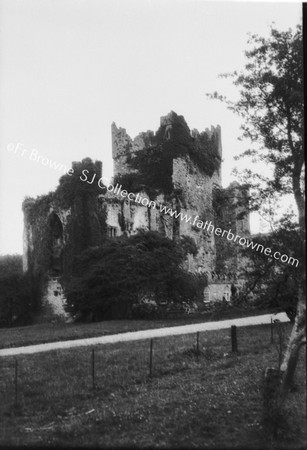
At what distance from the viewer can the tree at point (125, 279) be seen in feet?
89.5

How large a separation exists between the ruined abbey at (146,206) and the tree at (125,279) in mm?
3605

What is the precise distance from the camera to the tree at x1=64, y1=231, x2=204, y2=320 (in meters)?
27.3

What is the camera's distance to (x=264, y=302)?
14.7 metres

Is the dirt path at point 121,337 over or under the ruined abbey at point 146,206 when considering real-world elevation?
under

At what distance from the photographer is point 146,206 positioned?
116 feet

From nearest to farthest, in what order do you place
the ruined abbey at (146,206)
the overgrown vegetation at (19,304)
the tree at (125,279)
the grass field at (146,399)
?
1. the grass field at (146,399)
2. the tree at (125,279)
3. the ruined abbey at (146,206)
4. the overgrown vegetation at (19,304)

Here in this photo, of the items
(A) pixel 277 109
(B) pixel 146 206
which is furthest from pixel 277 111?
(B) pixel 146 206

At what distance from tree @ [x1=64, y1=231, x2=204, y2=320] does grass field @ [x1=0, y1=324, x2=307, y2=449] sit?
10929mm

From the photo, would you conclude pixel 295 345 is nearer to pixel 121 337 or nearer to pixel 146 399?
pixel 146 399

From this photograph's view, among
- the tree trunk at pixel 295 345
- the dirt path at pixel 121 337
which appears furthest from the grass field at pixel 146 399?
the dirt path at pixel 121 337

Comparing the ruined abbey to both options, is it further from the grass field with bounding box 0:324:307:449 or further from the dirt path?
the grass field with bounding box 0:324:307:449

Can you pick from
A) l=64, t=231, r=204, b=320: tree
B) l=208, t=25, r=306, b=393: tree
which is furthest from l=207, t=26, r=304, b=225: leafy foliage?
l=64, t=231, r=204, b=320: tree

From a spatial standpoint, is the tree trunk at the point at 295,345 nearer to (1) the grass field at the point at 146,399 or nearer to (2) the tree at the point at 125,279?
(1) the grass field at the point at 146,399

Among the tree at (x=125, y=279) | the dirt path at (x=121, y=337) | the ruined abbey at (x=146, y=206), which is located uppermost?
the ruined abbey at (x=146, y=206)
